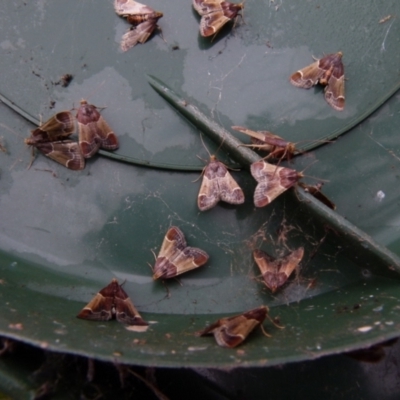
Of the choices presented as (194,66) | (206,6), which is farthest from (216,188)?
(206,6)

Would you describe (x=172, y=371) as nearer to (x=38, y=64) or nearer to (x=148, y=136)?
(x=148, y=136)

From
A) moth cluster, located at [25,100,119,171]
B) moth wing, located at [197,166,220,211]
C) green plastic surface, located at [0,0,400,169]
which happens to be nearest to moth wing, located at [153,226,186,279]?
moth wing, located at [197,166,220,211]

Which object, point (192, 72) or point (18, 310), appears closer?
point (18, 310)

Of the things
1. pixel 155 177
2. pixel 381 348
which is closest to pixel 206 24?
pixel 155 177

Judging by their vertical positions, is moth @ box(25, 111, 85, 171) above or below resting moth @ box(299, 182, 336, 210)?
above

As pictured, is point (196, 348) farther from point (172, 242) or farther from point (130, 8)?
point (130, 8)

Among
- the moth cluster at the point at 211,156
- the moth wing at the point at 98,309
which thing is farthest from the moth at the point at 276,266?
the moth wing at the point at 98,309

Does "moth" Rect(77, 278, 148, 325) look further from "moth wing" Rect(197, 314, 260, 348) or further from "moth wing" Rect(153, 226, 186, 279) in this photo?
"moth wing" Rect(197, 314, 260, 348)
